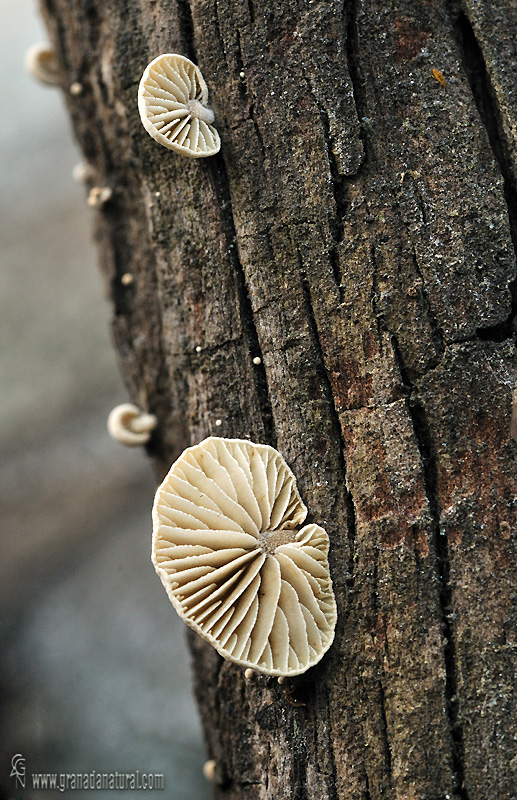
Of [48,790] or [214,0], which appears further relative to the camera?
[48,790]

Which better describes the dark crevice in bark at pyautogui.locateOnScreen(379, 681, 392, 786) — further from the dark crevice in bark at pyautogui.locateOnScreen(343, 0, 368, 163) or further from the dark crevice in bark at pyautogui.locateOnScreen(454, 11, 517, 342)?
the dark crevice in bark at pyautogui.locateOnScreen(343, 0, 368, 163)

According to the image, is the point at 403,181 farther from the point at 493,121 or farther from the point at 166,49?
the point at 166,49

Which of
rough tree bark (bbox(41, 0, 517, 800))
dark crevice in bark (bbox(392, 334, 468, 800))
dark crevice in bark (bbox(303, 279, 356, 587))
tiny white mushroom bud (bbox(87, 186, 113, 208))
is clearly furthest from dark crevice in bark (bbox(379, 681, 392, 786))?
tiny white mushroom bud (bbox(87, 186, 113, 208))

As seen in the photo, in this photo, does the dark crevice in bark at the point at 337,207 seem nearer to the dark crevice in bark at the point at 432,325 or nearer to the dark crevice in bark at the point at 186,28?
the dark crevice in bark at the point at 432,325

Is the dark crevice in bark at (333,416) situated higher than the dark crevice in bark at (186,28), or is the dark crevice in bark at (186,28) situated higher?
the dark crevice in bark at (186,28)

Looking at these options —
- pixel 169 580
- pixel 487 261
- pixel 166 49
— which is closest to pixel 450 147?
pixel 487 261

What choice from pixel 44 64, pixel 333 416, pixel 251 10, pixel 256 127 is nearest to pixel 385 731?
pixel 333 416

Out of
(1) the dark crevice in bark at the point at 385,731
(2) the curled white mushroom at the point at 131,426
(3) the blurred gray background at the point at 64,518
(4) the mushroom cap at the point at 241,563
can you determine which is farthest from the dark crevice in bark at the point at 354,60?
(3) the blurred gray background at the point at 64,518

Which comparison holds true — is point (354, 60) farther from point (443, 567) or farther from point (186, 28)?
point (443, 567)
